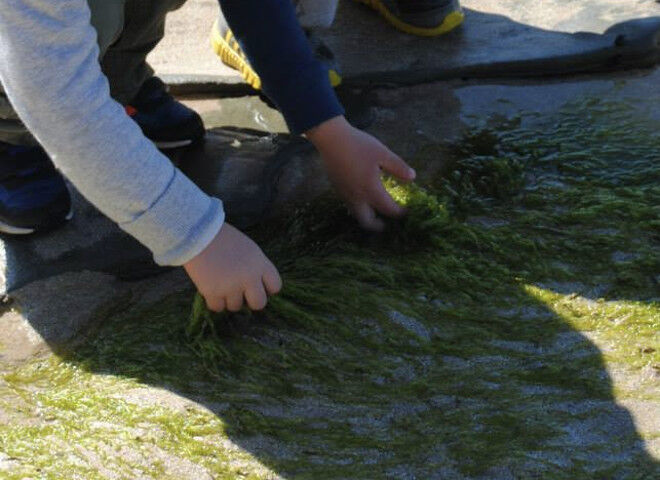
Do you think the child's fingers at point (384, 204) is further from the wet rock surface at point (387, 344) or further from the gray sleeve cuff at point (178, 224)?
the gray sleeve cuff at point (178, 224)

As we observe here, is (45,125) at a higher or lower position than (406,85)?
higher

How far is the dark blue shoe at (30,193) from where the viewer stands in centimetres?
263

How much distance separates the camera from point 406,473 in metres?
1.76

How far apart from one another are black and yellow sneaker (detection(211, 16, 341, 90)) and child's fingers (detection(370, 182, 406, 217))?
34.2 inches

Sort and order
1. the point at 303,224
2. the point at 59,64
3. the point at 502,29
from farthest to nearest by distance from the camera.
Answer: the point at 502,29, the point at 303,224, the point at 59,64

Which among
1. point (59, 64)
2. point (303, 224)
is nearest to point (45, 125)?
point (59, 64)

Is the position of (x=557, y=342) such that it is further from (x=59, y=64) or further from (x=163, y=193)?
(x=59, y=64)

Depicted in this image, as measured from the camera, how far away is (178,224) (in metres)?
1.88

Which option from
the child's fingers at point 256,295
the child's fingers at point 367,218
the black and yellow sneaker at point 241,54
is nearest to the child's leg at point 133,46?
the black and yellow sneaker at point 241,54

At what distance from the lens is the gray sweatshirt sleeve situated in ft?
5.65

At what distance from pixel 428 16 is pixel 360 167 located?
1.42 metres

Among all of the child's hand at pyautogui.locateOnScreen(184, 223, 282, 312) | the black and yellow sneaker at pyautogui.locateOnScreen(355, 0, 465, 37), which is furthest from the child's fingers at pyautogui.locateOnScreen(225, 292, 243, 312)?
the black and yellow sneaker at pyautogui.locateOnScreen(355, 0, 465, 37)

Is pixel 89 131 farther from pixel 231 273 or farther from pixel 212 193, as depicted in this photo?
pixel 212 193

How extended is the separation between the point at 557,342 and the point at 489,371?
18 cm
